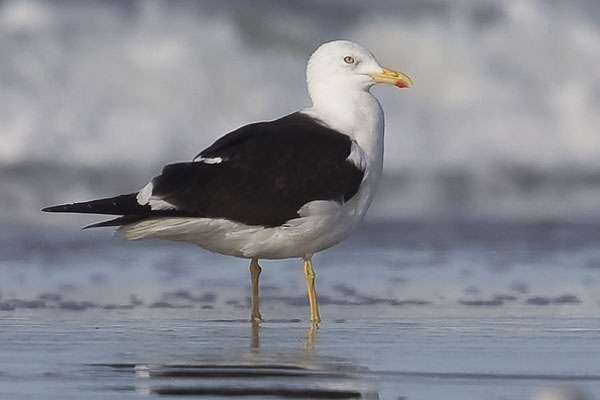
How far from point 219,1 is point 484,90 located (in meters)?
2.84

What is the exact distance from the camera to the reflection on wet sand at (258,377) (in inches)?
183

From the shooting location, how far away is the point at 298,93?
14133 millimetres

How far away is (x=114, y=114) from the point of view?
44.1ft

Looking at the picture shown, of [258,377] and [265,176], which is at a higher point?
[265,176]

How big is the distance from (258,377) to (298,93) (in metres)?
9.34

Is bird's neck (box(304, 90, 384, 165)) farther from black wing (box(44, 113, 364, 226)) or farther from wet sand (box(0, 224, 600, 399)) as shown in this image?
wet sand (box(0, 224, 600, 399))

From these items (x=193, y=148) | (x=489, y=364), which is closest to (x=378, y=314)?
(x=489, y=364)

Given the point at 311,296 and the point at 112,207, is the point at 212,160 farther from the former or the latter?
the point at 311,296

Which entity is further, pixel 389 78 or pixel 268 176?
pixel 389 78

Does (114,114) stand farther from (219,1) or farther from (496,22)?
(496,22)

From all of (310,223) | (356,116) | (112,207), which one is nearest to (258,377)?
(112,207)

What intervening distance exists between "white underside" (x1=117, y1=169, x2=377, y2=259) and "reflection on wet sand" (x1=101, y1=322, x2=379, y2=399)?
3.49ft

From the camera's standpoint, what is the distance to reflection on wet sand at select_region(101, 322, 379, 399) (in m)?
4.66

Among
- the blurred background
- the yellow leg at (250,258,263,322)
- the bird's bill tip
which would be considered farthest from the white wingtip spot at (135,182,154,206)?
the blurred background
